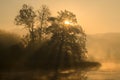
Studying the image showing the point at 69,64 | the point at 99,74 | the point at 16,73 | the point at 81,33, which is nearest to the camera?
the point at 16,73

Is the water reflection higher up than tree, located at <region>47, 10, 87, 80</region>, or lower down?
lower down

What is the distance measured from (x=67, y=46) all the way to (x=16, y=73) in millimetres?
13184

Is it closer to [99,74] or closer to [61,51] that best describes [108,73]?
[99,74]

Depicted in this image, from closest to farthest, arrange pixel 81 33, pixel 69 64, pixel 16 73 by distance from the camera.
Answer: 1. pixel 16 73
2. pixel 69 64
3. pixel 81 33

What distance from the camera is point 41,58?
68.7m

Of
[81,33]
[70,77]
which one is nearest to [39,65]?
[70,77]

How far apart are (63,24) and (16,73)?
15912mm

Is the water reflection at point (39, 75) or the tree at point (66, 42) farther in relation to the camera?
the tree at point (66, 42)

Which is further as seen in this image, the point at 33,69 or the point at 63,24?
the point at 63,24

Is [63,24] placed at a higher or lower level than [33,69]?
higher

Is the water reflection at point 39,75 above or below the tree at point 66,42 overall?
below

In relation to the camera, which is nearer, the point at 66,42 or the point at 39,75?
the point at 39,75

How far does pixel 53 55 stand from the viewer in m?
71.1

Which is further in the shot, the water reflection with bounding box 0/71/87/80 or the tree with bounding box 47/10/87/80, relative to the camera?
the tree with bounding box 47/10/87/80
